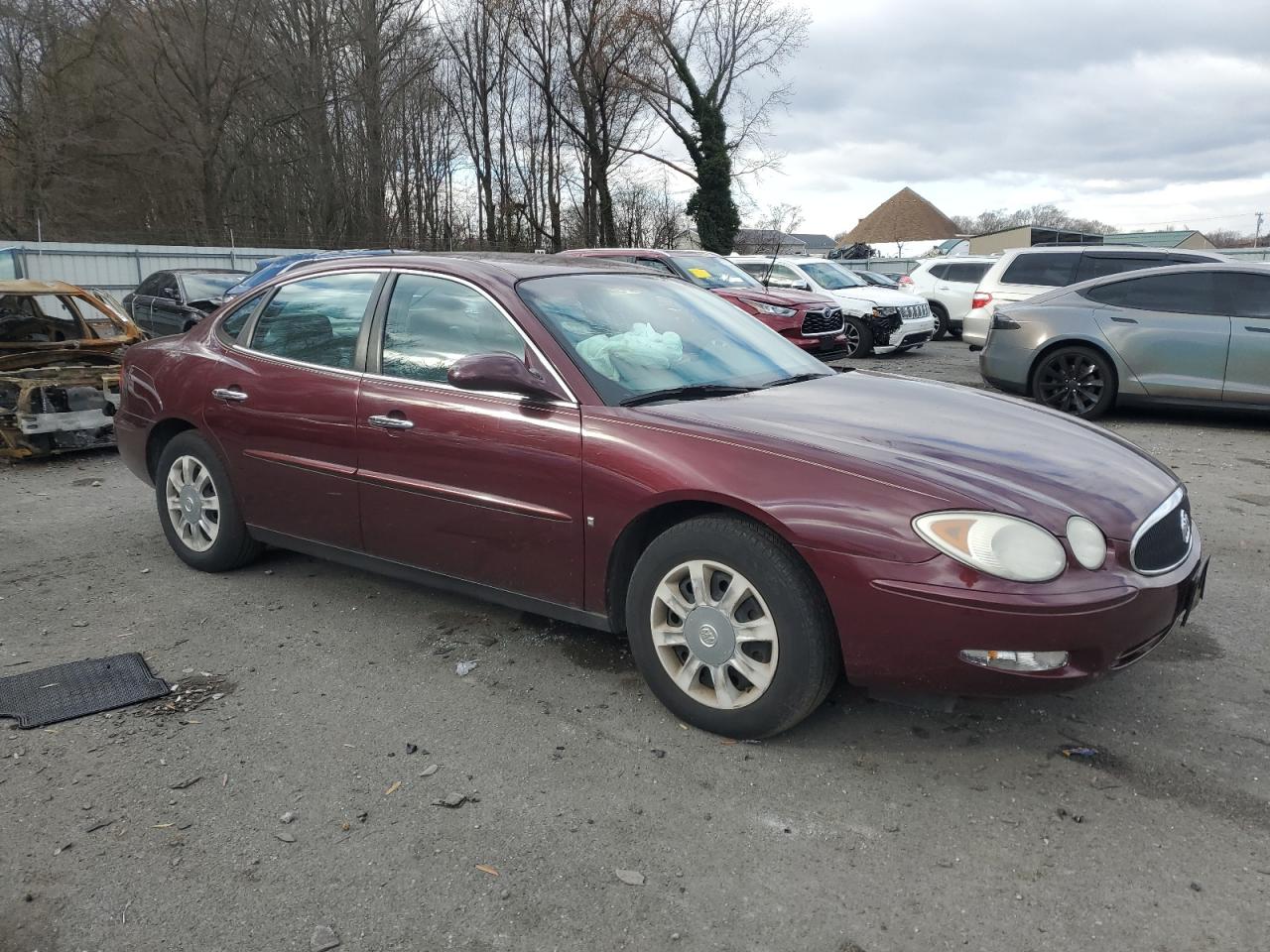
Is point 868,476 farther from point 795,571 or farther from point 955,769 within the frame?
point 955,769

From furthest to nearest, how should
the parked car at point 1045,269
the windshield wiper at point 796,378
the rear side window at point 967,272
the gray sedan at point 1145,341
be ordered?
the rear side window at point 967,272 → the parked car at point 1045,269 → the gray sedan at point 1145,341 → the windshield wiper at point 796,378

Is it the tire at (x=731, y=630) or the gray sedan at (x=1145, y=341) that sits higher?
the gray sedan at (x=1145, y=341)

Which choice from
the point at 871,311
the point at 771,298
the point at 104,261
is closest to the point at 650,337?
the point at 771,298

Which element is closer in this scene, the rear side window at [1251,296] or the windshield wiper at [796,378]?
the windshield wiper at [796,378]

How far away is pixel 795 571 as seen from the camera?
284 centimetres

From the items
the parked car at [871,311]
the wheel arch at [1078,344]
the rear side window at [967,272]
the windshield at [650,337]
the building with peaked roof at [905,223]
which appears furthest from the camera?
the building with peaked roof at [905,223]

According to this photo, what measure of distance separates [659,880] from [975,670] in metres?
1.07

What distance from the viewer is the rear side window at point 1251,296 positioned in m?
8.31

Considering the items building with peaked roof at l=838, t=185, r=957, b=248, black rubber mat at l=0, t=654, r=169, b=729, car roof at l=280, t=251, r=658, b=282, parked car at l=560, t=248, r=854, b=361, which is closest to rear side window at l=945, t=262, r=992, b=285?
parked car at l=560, t=248, r=854, b=361

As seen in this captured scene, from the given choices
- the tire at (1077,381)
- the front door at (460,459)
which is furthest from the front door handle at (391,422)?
the tire at (1077,381)

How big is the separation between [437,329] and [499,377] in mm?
695

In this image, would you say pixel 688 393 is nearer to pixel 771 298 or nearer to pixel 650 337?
pixel 650 337

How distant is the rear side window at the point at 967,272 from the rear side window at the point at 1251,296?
29.2ft

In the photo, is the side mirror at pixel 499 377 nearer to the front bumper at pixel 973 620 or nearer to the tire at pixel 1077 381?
the front bumper at pixel 973 620
